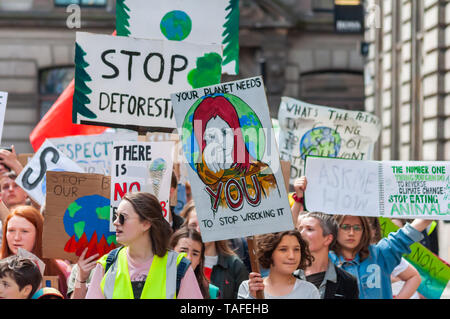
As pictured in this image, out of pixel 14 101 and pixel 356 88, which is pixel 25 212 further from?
pixel 356 88

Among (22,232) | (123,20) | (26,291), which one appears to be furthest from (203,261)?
(123,20)

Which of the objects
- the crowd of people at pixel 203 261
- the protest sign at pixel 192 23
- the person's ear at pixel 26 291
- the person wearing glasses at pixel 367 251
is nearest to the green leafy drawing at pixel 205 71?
the crowd of people at pixel 203 261

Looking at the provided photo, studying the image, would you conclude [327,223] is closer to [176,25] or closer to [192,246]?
[192,246]

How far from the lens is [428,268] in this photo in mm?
6957

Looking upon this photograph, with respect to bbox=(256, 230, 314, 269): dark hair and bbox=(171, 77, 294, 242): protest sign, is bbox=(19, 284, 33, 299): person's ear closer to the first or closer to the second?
bbox=(171, 77, 294, 242): protest sign

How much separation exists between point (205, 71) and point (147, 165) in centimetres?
98

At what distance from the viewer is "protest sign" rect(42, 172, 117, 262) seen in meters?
5.55

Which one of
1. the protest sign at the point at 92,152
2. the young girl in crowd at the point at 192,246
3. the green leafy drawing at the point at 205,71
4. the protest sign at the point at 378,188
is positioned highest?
the green leafy drawing at the point at 205,71

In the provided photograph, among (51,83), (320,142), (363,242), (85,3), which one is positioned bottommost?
(363,242)

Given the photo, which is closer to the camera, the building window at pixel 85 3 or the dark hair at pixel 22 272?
the dark hair at pixel 22 272

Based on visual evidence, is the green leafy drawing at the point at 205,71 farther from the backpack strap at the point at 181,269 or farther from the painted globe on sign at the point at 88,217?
the backpack strap at the point at 181,269

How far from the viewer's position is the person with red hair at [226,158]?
5020 mm

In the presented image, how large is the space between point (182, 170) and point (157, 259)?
13.6 feet

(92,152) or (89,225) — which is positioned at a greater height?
(92,152)
